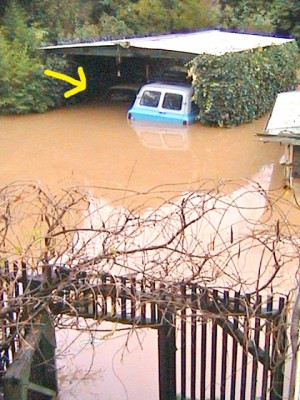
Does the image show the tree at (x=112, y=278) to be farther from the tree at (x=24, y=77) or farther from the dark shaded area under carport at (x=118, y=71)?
the dark shaded area under carport at (x=118, y=71)

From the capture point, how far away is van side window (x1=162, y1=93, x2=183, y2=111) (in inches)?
542

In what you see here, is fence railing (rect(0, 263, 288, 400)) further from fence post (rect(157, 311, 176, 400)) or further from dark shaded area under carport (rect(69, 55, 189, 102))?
dark shaded area under carport (rect(69, 55, 189, 102))

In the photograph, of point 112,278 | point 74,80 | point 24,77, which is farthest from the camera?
point 74,80

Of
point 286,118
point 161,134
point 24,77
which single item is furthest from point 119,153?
point 24,77

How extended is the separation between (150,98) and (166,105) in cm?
50

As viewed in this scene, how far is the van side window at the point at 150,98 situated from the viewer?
14.0m

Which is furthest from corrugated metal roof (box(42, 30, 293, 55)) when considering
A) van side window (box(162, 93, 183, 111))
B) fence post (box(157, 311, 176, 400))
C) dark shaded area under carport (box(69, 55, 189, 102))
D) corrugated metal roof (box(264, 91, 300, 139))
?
fence post (box(157, 311, 176, 400))

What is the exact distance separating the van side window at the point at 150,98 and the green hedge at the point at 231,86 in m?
1.06

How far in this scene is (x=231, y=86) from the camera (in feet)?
42.4

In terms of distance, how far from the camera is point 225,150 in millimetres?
11789

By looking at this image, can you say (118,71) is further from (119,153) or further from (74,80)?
(119,153)

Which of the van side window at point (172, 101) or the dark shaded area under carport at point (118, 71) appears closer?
the van side window at point (172, 101)

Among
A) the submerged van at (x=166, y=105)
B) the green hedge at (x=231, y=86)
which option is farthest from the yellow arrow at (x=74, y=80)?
the green hedge at (x=231, y=86)

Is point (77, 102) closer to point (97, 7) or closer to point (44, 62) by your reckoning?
point (44, 62)
